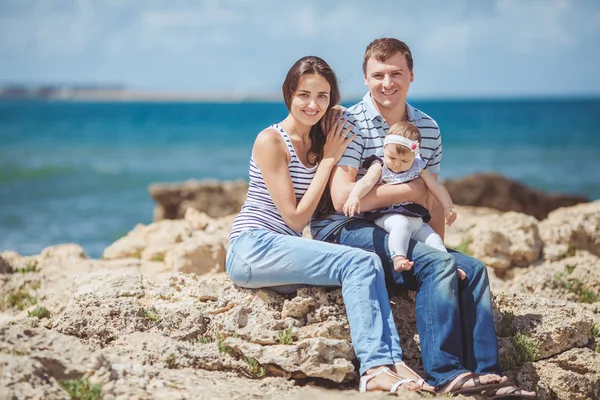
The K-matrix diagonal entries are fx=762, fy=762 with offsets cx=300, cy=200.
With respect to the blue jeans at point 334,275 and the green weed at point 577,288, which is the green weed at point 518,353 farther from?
the green weed at point 577,288

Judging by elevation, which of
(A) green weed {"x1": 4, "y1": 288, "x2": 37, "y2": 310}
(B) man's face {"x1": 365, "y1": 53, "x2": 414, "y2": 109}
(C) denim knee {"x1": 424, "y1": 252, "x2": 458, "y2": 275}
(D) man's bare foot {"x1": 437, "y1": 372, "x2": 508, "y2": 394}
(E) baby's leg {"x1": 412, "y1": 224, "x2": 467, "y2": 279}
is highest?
(B) man's face {"x1": 365, "y1": 53, "x2": 414, "y2": 109}

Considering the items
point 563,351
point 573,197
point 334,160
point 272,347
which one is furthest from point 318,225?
point 573,197

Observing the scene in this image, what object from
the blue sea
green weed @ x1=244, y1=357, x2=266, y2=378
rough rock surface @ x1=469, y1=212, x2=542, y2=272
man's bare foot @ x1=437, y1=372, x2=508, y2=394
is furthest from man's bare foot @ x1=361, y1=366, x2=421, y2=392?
the blue sea

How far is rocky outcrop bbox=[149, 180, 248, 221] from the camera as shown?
47.9 ft

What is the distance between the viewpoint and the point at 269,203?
574 centimetres

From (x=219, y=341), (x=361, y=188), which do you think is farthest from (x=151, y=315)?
(x=361, y=188)

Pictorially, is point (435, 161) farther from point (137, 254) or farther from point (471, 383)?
point (137, 254)

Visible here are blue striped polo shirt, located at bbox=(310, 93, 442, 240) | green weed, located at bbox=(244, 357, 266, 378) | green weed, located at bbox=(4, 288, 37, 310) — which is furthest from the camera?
green weed, located at bbox=(4, 288, 37, 310)

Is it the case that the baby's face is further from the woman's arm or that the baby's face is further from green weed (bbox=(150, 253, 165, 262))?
green weed (bbox=(150, 253, 165, 262))

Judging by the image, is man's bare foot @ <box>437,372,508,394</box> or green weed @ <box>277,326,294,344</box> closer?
man's bare foot @ <box>437,372,508,394</box>

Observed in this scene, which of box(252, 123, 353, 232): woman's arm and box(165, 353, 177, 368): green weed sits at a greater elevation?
box(252, 123, 353, 232): woman's arm

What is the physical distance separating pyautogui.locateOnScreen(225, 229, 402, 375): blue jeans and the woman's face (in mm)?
914

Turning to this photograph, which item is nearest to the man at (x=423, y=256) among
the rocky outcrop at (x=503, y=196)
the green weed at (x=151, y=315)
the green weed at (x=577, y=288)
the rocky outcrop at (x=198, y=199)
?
the green weed at (x=151, y=315)

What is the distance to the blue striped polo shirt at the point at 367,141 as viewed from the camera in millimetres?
5797
